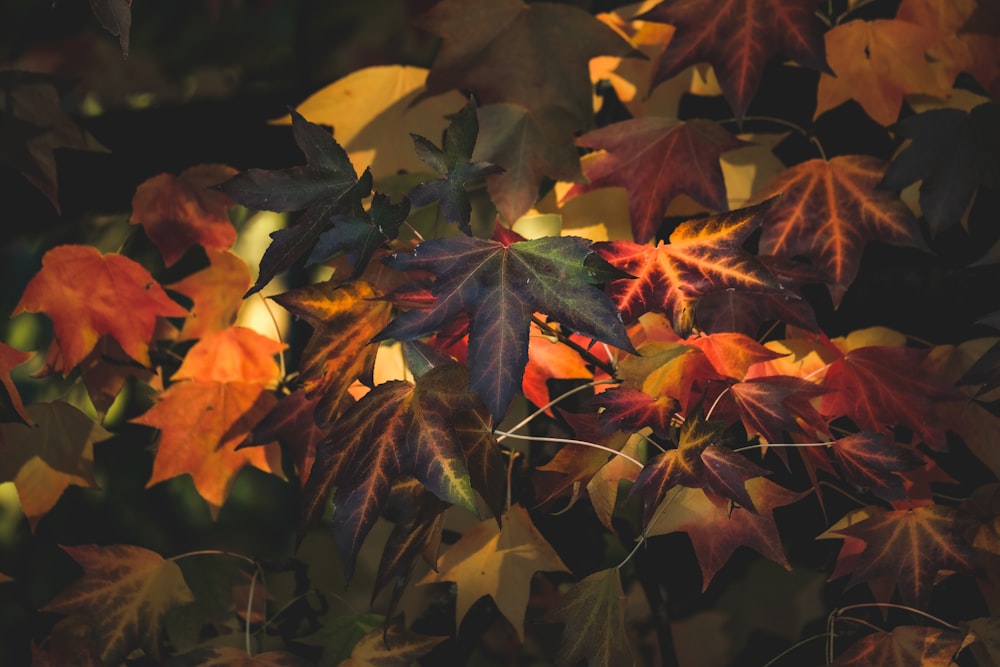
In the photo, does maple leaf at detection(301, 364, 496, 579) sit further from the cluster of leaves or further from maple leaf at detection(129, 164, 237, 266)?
maple leaf at detection(129, 164, 237, 266)

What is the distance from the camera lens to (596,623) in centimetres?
91

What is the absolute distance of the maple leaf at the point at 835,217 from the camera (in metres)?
0.99

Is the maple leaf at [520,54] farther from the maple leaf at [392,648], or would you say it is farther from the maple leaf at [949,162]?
the maple leaf at [392,648]

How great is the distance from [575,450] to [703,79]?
519mm

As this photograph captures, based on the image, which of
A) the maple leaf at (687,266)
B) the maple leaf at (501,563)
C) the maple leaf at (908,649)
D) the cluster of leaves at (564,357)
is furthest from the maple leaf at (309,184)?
the maple leaf at (908,649)

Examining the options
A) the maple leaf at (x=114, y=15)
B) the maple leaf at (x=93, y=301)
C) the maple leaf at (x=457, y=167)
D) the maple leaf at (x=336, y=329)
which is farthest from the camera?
the maple leaf at (x=93, y=301)

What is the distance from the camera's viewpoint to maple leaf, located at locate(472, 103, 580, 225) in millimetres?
1025

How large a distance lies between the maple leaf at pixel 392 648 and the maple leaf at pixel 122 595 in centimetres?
24

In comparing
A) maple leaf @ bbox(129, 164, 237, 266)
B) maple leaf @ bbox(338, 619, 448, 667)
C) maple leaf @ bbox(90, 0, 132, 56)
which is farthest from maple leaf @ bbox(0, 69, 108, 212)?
maple leaf @ bbox(338, 619, 448, 667)

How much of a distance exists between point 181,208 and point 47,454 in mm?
388

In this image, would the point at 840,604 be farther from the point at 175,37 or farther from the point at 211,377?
the point at 175,37

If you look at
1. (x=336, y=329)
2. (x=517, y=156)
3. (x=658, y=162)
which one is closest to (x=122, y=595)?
(x=336, y=329)

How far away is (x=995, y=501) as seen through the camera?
3.30 ft

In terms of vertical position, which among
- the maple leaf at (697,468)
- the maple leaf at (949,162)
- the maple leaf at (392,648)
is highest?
the maple leaf at (949,162)
